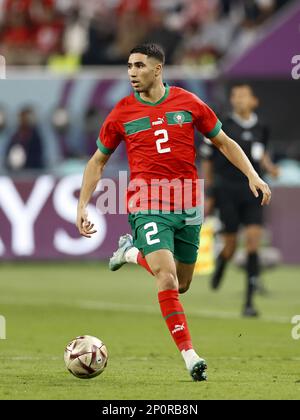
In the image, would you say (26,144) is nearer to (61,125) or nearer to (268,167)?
(61,125)

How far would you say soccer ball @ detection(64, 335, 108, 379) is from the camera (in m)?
8.93

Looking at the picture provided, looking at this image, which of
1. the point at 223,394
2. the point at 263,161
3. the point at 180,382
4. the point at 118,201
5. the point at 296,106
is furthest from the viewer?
the point at 296,106

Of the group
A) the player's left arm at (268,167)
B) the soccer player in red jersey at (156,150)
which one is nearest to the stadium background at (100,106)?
the player's left arm at (268,167)

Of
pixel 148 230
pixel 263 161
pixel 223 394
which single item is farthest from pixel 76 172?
pixel 223 394

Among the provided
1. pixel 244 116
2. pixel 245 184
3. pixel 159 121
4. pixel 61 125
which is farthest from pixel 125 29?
pixel 159 121

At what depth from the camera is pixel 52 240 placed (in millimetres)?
18750

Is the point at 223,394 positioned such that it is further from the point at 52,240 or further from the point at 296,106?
the point at 296,106

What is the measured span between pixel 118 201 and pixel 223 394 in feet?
32.7

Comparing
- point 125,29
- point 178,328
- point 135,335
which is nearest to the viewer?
point 178,328

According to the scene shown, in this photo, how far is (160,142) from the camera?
9.35m

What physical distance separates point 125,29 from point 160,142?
13.2m

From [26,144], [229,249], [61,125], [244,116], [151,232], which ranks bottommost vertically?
[151,232]

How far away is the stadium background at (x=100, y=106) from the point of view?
16.2 m

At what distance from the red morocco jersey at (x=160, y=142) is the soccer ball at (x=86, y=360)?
110cm
